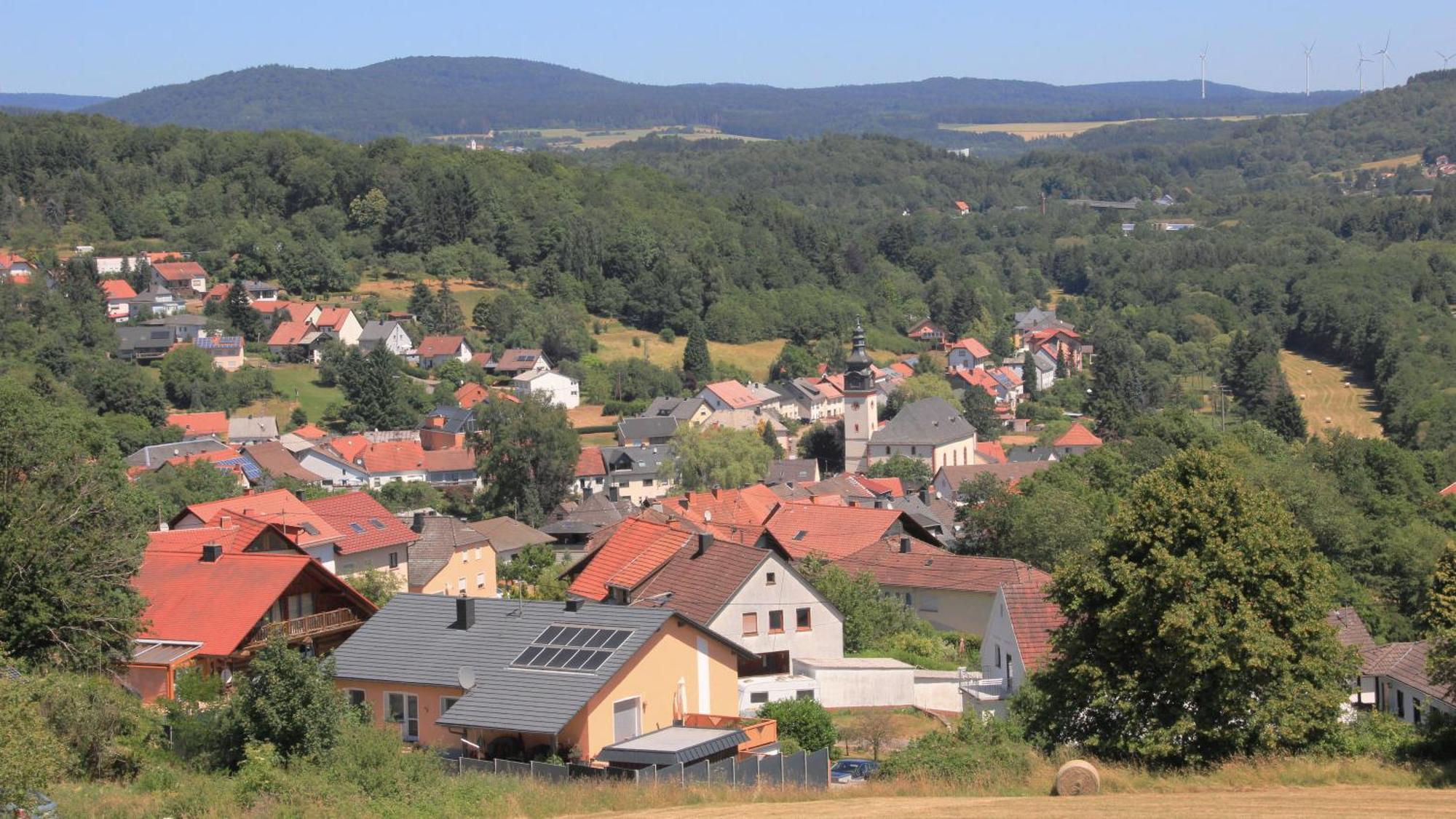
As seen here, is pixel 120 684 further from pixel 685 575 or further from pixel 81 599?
pixel 685 575

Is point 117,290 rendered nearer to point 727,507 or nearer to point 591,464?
point 591,464

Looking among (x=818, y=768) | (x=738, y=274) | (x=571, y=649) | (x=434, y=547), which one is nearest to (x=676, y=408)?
(x=738, y=274)

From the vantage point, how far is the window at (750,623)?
2209 centimetres

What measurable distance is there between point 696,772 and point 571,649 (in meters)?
2.33

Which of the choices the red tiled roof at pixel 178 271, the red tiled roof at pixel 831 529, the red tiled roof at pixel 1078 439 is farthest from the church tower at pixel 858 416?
the red tiled roof at pixel 178 271

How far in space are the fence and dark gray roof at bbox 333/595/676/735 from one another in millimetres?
496

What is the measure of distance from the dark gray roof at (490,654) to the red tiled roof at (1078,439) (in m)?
49.1

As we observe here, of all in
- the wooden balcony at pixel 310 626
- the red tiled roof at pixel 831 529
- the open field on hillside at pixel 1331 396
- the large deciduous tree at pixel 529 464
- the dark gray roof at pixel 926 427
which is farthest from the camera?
the open field on hillside at pixel 1331 396

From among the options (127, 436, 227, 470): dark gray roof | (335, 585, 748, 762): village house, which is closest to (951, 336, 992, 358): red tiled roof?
(127, 436, 227, 470): dark gray roof

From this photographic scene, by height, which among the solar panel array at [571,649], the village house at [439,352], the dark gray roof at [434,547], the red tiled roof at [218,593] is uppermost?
the solar panel array at [571,649]

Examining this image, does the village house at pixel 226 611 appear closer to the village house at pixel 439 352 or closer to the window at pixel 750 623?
the window at pixel 750 623

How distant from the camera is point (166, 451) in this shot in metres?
53.7

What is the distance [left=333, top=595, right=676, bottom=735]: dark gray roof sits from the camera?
50.6 ft

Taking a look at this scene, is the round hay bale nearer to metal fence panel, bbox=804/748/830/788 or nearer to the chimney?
metal fence panel, bbox=804/748/830/788
